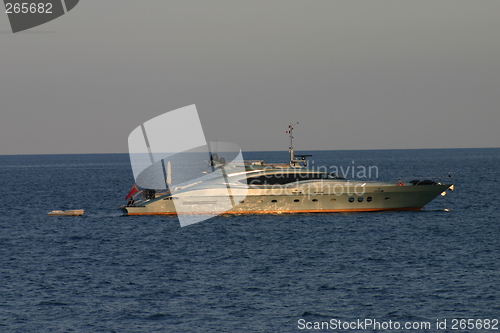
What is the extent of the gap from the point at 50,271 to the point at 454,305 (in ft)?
71.7

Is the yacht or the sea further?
the yacht

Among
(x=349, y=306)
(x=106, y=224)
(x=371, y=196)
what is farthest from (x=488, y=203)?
(x=349, y=306)

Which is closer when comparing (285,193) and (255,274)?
(255,274)

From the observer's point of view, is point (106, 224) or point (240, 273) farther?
point (106, 224)

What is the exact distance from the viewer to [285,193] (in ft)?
188

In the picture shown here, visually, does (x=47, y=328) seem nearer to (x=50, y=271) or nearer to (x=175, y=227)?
(x=50, y=271)

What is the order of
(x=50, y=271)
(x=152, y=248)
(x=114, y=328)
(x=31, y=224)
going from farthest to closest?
1. (x=31, y=224)
2. (x=152, y=248)
3. (x=50, y=271)
4. (x=114, y=328)

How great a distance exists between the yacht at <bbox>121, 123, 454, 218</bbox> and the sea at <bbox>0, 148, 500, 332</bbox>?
4.09 ft

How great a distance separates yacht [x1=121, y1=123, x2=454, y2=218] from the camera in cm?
5684

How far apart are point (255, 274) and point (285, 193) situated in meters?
22.9

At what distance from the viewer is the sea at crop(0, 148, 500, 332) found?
26.8m

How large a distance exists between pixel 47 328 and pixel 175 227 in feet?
89.5

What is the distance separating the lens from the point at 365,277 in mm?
33719

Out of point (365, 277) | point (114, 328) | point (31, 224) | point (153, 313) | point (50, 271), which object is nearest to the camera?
point (114, 328)
